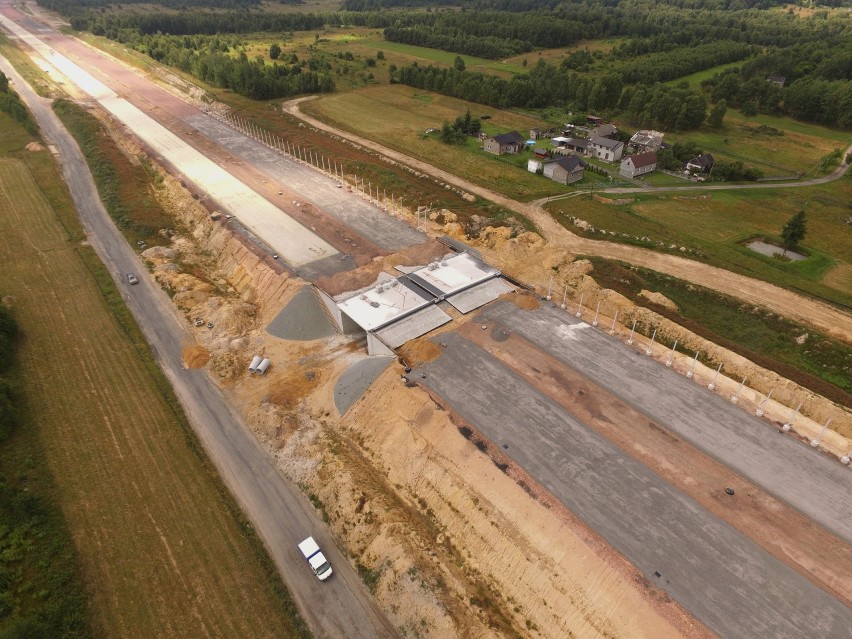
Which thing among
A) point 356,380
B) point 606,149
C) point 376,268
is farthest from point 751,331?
point 606,149

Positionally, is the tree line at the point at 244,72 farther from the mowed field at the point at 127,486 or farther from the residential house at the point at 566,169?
the mowed field at the point at 127,486

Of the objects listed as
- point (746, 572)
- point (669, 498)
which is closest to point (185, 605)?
point (669, 498)

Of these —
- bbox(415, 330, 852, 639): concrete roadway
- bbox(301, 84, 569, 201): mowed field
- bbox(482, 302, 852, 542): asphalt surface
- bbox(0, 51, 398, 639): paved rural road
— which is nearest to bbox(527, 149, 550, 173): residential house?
bbox(301, 84, 569, 201): mowed field

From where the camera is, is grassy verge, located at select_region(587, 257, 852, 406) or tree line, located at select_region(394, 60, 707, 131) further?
tree line, located at select_region(394, 60, 707, 131)

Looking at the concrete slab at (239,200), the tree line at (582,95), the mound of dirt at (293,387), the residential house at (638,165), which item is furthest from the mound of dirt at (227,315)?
the tree line at (582,95)

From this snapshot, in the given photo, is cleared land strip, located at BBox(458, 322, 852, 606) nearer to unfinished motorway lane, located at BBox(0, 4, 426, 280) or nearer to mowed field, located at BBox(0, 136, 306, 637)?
unfinished motorway lane, located at BBox(0, 4, 426, 280)

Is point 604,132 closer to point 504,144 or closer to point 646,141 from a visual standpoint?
point 646,141
